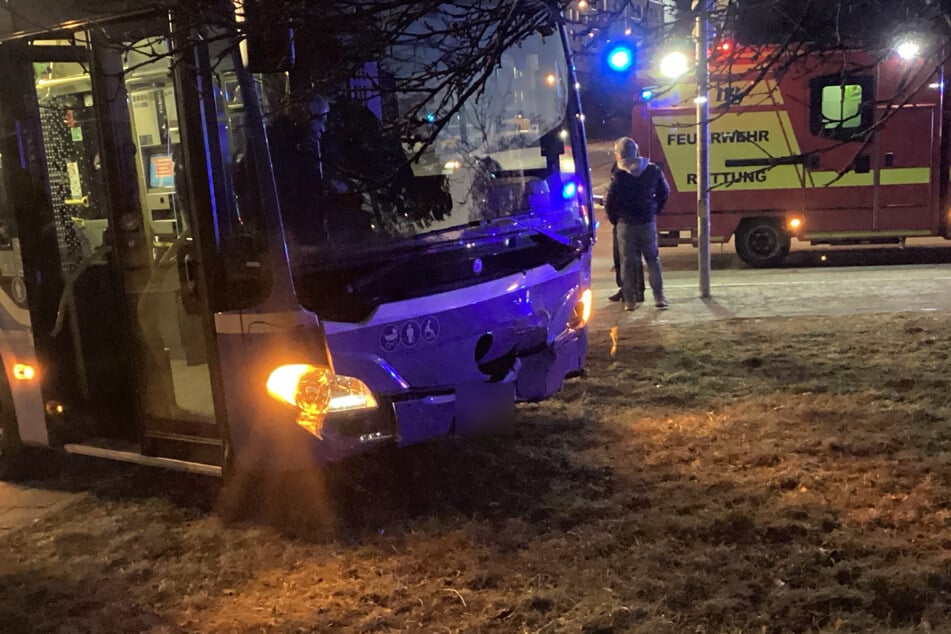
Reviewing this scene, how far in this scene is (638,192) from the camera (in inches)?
377

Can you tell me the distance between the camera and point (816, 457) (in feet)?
17.7

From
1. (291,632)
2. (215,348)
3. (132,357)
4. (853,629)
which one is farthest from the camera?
(132,357)

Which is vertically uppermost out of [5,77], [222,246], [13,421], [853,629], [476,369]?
[5,77]


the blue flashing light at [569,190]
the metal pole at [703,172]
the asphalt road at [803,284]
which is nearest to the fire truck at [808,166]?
the asphalt road at [803,284]

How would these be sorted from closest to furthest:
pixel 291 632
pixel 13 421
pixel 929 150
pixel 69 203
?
pixel 291 632, pixel 69 203, pixel 13 421, pixel 929 150

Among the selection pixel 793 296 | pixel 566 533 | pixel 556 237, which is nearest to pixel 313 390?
pixel 566 533

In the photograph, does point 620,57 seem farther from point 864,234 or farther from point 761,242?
point 864,234

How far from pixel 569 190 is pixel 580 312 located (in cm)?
80

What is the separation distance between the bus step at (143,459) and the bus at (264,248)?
0.02 m

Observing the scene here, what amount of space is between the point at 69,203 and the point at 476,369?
8.63 feet

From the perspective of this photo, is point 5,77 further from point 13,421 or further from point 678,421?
point 678,421

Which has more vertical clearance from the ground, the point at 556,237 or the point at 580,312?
the point at 556,237

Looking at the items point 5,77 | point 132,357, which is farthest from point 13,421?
point 5,77

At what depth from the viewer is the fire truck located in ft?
41.7
